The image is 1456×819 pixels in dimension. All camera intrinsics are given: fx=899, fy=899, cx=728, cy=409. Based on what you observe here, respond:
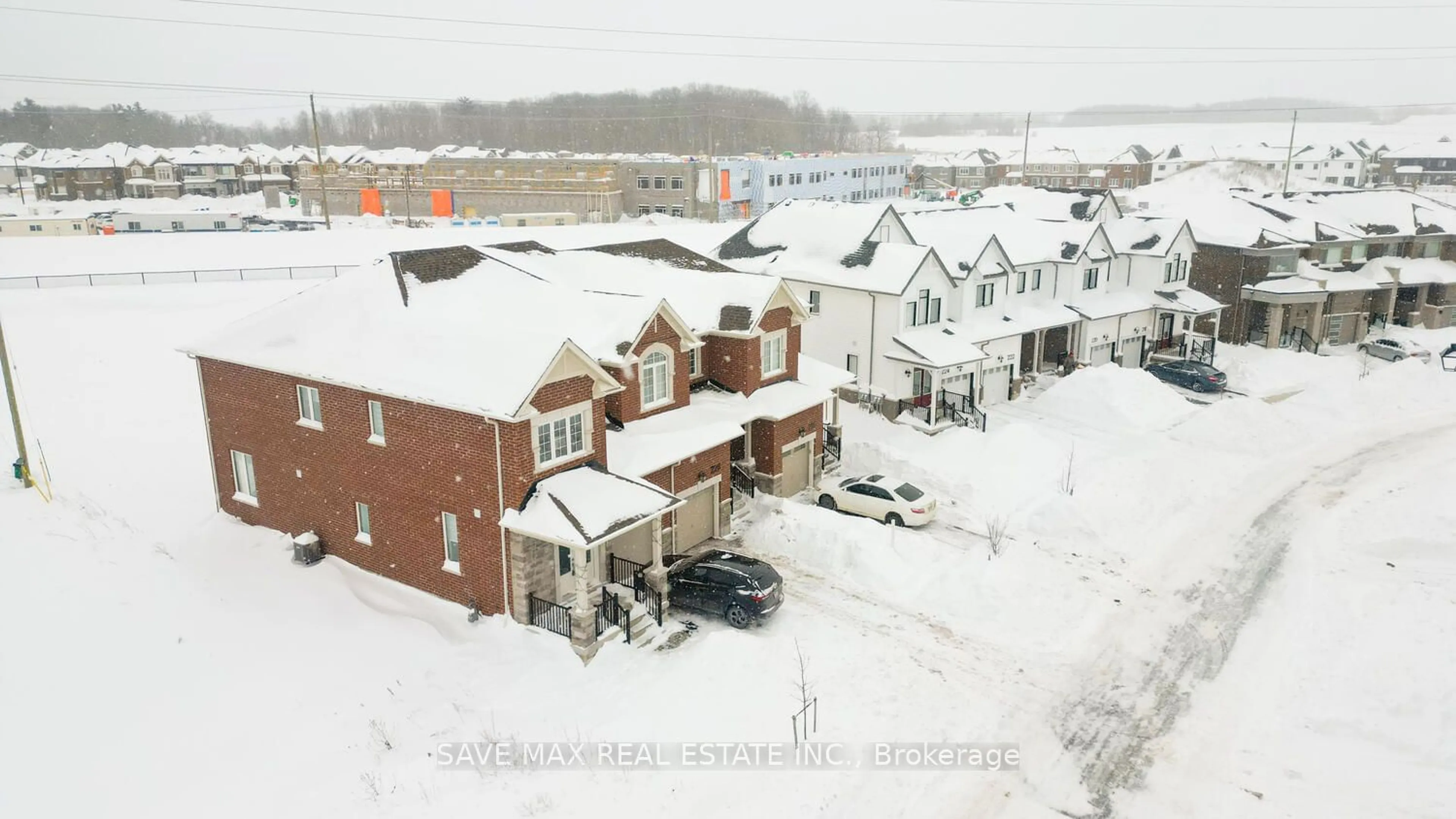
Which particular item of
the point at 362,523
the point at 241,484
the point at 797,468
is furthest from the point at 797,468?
the point at 241,484

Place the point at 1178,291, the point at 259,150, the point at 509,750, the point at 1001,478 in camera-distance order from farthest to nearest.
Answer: the point at 259,150 → the point at 1178,291 → the point at 1001,478 → the point at 509,750

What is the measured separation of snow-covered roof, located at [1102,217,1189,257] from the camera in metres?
45.8

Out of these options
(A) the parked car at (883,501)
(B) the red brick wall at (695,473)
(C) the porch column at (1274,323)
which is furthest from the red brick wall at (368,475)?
(C) the porch column at (1274,323)

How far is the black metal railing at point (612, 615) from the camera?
1893 cm

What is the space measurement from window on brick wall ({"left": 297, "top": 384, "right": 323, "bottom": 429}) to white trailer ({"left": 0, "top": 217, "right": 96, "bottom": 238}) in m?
52.7

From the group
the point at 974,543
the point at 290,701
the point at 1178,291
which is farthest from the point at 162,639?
the point at 1178,291

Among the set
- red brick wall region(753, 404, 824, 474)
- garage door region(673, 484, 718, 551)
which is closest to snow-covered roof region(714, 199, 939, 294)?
red brick wall region(753, 404, 824, 474)

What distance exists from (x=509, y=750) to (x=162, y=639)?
7.72m

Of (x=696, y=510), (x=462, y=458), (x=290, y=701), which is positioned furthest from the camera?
(x=696, y=510)

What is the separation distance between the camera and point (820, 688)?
17328 mm

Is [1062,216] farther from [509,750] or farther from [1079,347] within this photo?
[509,750]

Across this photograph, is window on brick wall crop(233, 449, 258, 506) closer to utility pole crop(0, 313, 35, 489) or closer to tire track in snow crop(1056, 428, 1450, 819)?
utility pole crop(0, 313, 35, 489)

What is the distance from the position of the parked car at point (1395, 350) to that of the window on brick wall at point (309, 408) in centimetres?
5004

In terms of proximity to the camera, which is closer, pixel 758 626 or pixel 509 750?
pixel 509 750
